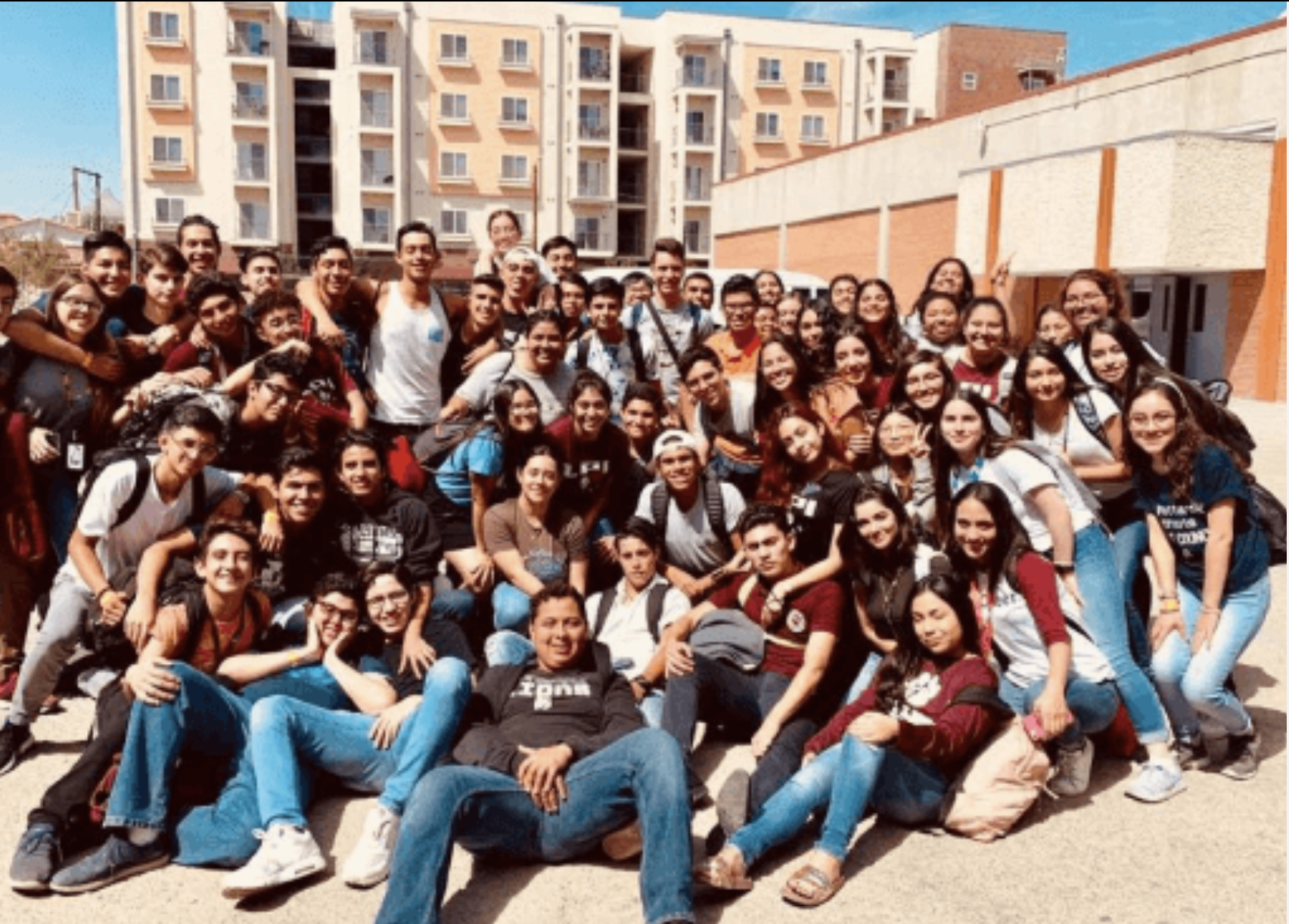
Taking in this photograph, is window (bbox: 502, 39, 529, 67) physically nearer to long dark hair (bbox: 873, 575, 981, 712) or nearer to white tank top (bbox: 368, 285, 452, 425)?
white tank top (bbox: 368, 285, 452, 425)

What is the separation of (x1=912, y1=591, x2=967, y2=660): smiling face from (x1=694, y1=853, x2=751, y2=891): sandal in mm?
1239

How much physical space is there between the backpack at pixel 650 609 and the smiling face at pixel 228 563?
1.70m

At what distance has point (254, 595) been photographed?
4.86 m

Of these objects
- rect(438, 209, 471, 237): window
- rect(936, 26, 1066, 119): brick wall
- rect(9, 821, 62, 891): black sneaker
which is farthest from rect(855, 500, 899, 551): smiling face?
rect(936, 26, 1066, 119): brick wall

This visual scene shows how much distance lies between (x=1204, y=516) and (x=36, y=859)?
5232 millimetres

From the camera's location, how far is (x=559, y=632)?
4.61 m

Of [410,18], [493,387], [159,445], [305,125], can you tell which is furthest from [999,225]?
[305,125]

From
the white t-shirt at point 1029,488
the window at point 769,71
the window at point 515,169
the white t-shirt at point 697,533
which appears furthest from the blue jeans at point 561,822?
the window at point 769,71

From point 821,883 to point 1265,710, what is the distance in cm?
350

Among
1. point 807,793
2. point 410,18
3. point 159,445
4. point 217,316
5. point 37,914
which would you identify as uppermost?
point 410,18

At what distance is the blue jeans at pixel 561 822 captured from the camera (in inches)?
146

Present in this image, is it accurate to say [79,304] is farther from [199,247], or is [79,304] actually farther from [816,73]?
[816,73]

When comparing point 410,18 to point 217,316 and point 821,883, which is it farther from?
point 821,883

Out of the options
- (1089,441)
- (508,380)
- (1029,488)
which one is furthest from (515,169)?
(1029,488)
